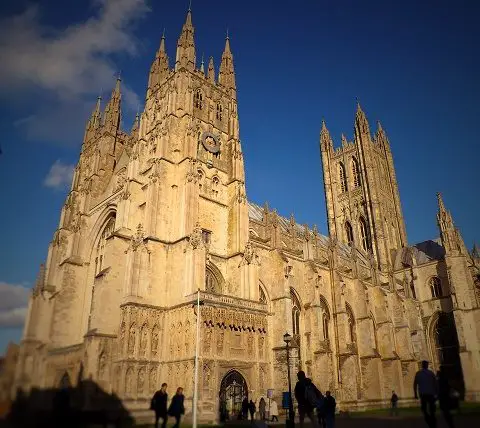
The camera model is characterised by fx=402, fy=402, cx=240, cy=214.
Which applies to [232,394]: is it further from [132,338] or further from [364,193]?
[364,193]

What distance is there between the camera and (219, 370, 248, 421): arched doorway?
936 inches

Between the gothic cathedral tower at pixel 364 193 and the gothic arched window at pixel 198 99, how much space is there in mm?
35218

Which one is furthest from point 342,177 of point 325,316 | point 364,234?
point 325,316

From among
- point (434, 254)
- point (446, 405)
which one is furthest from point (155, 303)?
point (434, 254)

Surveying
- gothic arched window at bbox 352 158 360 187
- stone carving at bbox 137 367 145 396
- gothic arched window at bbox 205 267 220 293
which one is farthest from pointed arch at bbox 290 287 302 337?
gothic arched window at bbox 352 158 360 187

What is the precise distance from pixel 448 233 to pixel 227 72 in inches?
1322

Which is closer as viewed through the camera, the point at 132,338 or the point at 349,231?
the point at 132,338

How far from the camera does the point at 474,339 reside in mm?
43594

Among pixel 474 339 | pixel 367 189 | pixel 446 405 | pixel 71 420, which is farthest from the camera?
pixel 367 189

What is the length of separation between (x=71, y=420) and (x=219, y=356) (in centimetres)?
1140

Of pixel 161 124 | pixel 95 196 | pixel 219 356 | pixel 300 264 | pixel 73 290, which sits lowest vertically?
pixel 219 356

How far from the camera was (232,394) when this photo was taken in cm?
2461

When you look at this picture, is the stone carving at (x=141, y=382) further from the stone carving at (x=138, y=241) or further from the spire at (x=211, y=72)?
the spire at (x=211, y=72)

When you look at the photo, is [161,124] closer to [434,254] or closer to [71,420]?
[71,420]
